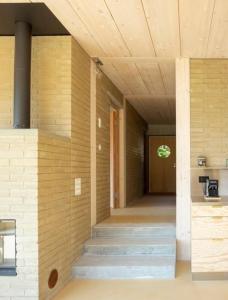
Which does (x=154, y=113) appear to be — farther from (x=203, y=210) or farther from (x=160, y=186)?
(x=203, y=210)

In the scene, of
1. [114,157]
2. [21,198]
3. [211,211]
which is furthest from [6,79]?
[114,157]

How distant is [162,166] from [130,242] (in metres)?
8.22

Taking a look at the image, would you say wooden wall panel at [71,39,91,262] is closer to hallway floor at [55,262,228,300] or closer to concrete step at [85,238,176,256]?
concrete step at [85,238,176,256]

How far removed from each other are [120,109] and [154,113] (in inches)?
105

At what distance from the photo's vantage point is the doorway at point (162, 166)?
43.6ft

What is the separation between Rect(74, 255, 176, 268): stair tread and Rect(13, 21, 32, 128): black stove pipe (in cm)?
175

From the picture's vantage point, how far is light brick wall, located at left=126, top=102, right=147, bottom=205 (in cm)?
909

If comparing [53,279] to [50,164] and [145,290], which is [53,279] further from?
[50,164]

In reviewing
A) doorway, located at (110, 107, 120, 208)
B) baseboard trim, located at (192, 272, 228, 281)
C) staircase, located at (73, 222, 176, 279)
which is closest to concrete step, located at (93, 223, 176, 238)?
staircase, located at (73, 222, 176, 279)

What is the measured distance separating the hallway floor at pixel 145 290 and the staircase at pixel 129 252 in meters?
0.13

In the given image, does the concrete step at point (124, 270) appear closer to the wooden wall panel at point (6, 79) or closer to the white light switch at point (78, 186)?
the white light switch at point (78, 186)

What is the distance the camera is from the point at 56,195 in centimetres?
407

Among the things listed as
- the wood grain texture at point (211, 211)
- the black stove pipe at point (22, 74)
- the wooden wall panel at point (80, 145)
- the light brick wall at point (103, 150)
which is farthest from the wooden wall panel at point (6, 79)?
the wood grain texture at point (211, 211)

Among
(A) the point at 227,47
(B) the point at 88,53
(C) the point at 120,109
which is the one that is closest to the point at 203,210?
(A) the point at 227,47
